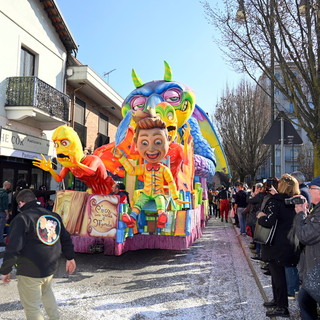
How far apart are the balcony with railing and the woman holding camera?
9531mm

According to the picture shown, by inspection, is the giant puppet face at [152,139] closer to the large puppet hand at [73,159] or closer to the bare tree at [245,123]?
the large puppet hand at [73,159]

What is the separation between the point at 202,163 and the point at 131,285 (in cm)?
358

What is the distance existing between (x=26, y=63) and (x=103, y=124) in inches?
286

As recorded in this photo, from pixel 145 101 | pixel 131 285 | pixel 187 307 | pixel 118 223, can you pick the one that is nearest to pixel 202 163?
pixel 145 101

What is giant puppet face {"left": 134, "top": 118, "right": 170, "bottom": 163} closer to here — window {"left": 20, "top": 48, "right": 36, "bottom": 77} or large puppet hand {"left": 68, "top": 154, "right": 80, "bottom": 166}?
large puppet hand {"left": 68, "top": 154, "right": 80, "bottom": 166}

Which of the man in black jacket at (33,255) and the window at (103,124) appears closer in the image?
the man in black jacket at (33,255)

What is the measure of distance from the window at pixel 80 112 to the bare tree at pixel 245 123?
9.62 meters

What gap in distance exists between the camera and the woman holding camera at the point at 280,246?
3.45 metres

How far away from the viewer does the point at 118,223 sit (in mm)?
5152

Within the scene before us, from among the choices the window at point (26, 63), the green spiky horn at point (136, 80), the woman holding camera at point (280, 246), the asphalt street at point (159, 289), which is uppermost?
the window at point (26, 63)

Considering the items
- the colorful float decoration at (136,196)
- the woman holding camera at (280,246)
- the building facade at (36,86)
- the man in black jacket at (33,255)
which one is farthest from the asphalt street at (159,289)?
the building facade at (36,86)

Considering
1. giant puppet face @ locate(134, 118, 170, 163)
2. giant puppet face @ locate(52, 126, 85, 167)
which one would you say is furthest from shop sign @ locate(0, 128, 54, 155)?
giant puppet face @ locate(134, 118, 170, 163)

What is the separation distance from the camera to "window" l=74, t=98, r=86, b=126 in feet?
51.0

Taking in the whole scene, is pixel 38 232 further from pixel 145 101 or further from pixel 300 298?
pixel 145 101
